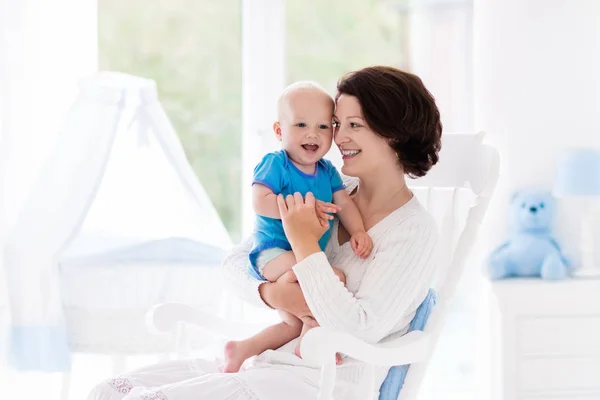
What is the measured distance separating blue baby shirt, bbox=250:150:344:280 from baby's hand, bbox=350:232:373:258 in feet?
0.42

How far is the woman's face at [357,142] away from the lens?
198cm

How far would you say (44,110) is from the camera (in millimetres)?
3178

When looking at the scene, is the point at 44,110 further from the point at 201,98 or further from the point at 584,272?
the point at 584,272

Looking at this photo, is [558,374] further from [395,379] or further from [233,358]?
[233,358]

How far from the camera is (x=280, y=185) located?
2035 mm

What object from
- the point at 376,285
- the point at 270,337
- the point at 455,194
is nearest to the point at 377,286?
the point at 376,285

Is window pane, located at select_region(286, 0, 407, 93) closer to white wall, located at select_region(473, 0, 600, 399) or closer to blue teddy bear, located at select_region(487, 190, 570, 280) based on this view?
white wall, located at select_region(473, 0, 600, 399)

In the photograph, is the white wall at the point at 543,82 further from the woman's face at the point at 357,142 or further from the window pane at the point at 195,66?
the woman's face at the point at 357,142

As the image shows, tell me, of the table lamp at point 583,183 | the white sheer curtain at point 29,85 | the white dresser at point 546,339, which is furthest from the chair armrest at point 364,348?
the white sheer curtain at point 29,85

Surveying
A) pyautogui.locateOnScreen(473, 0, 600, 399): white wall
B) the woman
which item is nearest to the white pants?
the woman

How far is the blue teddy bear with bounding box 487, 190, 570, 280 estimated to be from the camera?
9.80 feet

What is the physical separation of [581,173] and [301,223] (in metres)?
1.47

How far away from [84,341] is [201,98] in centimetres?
127

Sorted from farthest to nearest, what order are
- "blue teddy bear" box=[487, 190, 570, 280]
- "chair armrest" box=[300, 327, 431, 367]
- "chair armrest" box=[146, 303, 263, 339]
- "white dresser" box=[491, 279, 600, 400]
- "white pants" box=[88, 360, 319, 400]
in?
"blue teddy bear" box=[487, 190, 570, 280], "white dresser" box=[491, 279, 600, 400], "chair armrest" box=[146, 303, 263, 339], "white pants" box=[88, 360, 319, 400], "chair armrest" box=[300, 327, 431, 367]
